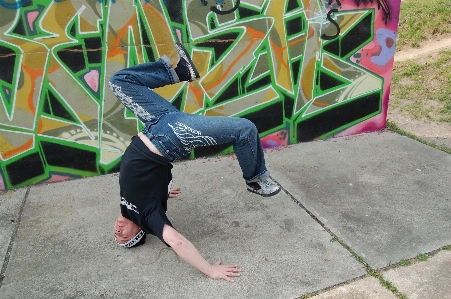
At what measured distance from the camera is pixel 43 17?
3697 mm

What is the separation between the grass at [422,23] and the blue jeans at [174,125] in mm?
7805

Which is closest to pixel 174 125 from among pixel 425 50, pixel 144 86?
A: pixel 144 86

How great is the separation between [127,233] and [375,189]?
92.0 inches

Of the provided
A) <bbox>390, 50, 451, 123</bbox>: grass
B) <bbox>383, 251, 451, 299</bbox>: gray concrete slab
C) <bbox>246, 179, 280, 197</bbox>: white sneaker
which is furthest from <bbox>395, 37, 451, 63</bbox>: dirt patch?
<bbox>246, 179, 280, 197</bbox>: white sneaker

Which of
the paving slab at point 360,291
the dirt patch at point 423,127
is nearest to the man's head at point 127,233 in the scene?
the paving slab at point 360,291

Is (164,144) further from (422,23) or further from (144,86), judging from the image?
(422,23)

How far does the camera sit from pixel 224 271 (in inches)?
109

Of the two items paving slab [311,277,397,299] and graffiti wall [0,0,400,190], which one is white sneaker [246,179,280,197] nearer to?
paving slab [311,277,397,299]

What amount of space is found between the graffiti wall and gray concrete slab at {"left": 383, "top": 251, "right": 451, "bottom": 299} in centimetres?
232

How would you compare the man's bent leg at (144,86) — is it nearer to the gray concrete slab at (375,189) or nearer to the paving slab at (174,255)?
the paving slab at (174,255)

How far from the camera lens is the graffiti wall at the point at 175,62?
379 centimetres

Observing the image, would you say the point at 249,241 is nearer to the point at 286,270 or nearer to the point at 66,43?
the point at 286,270

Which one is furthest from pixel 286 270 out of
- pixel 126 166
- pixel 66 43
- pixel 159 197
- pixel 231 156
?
pixel 66 43

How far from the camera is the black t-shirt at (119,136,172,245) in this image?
8.63ft
